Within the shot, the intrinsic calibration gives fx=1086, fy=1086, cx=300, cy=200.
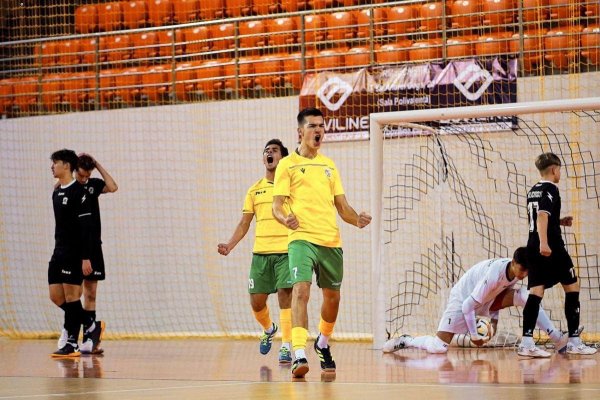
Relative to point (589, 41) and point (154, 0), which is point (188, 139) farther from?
point (589, 41)

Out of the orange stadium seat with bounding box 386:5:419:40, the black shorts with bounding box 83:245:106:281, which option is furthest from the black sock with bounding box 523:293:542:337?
→ the orange stadium seat with bounding box 386:5:419:40

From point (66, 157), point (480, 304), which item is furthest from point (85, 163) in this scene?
point (480, 304)

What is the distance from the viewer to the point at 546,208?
10172mm

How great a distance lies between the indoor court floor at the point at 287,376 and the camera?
6.91m

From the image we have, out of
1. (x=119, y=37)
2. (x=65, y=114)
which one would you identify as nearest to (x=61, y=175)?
(x=65, y=114)

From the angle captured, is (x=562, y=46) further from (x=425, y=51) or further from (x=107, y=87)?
(x=107, y=87)

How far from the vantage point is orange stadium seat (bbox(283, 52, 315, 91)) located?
1554 cm

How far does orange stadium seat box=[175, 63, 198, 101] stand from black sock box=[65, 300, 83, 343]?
20.0 feet

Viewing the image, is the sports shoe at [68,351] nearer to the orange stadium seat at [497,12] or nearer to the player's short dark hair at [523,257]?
the player's short dark hair at [523,257]

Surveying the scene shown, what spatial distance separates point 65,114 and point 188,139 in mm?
2221

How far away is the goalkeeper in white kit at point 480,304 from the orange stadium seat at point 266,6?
7801 mm

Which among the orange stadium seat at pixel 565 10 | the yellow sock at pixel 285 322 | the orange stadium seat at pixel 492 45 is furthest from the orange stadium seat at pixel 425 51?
the yellow sock at pixel 285 322

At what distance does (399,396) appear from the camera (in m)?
6.64

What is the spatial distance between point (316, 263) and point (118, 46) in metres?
10.9
